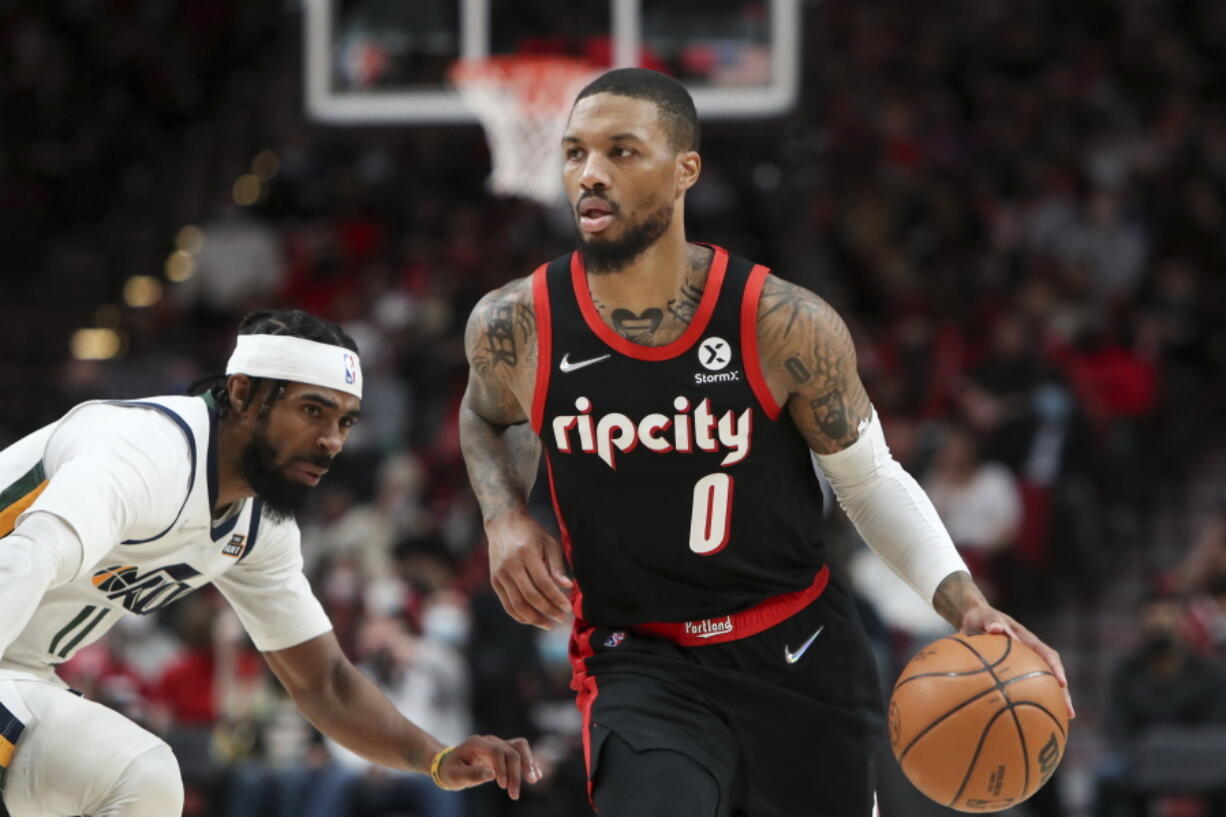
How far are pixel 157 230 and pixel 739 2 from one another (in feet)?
29.3

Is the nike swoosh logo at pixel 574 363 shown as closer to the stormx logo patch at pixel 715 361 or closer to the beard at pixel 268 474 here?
the stormx logo patch at pixel 715 361

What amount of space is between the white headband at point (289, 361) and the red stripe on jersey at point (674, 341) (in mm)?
739

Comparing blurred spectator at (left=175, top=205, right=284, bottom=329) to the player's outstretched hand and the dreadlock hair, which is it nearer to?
the dreadlock hair

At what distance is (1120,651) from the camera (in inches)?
482

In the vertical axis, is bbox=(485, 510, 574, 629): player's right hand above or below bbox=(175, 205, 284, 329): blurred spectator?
above

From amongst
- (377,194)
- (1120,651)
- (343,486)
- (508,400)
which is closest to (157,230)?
(377,194)

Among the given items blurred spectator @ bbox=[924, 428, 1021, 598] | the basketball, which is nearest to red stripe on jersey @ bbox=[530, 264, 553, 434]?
the basketball

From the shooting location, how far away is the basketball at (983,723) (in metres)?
4.57

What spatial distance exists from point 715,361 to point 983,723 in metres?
1.16

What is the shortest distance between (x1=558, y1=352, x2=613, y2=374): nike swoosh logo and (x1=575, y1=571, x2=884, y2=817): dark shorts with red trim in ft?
2.50

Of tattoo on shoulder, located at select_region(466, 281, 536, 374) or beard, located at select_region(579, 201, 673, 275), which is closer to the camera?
beard, located at select_region(579, 201, 673, 275)

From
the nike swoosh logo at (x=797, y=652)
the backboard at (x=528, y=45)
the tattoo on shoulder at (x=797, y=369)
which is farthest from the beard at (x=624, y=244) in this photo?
the backboard at (x=528, y=45)

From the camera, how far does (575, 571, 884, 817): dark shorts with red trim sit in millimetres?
4754

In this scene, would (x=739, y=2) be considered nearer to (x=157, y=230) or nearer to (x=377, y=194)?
(x=377, y=194)
